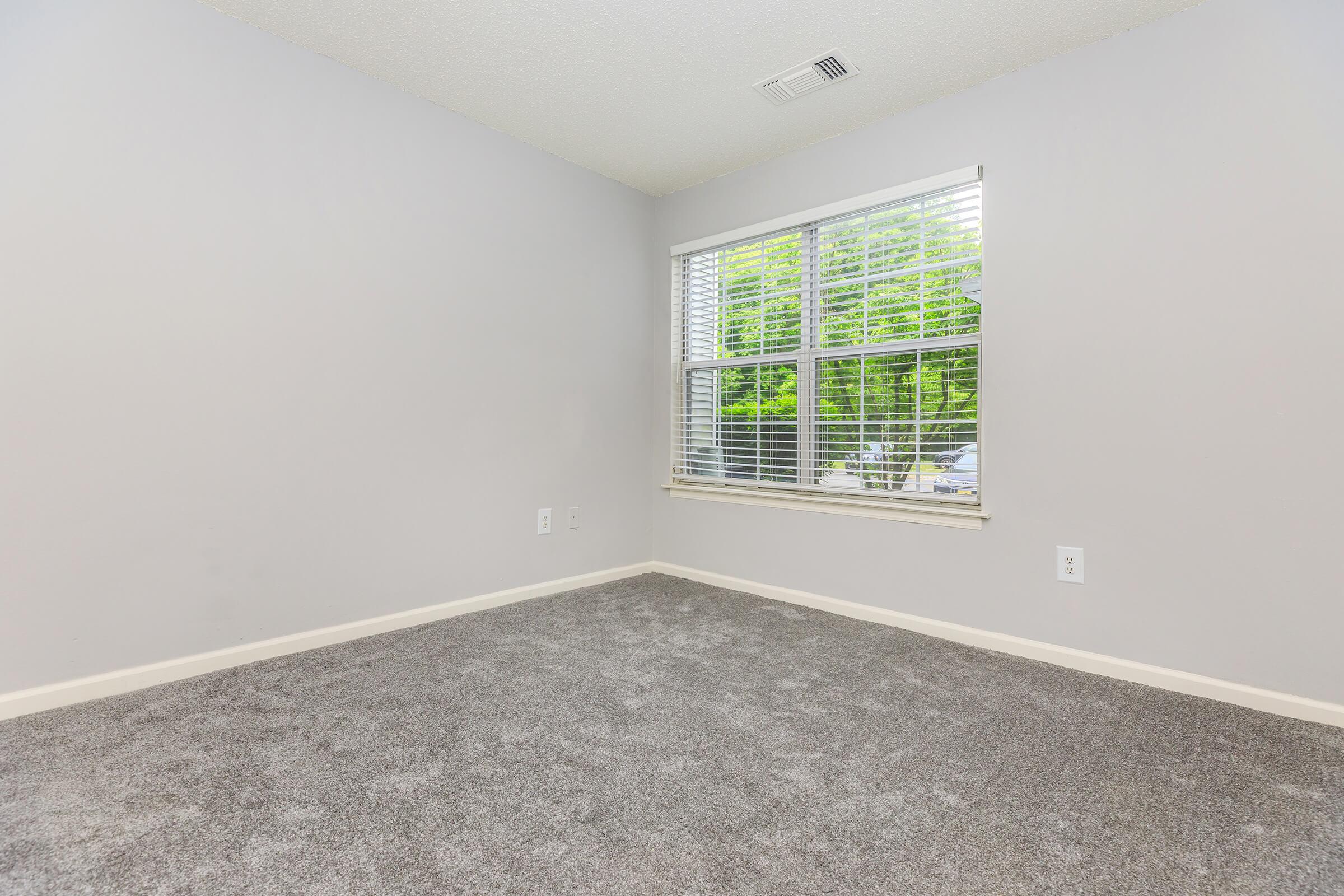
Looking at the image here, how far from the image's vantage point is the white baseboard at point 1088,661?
6.36 ft

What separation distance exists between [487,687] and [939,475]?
2.00 meters

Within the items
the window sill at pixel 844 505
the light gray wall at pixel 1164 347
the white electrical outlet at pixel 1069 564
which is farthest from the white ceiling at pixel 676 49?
the white electrical outlet at pixel 1069 564

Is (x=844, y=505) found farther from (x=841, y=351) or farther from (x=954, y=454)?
(x=841, y=351)

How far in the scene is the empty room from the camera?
139cm

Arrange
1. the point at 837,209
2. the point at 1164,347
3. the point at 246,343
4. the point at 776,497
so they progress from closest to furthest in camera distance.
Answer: the point at 1164,347, the point at 246,343, the point at 837,209, the point at 776,497

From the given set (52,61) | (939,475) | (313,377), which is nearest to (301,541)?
(313,377)

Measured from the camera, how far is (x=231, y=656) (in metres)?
2.25

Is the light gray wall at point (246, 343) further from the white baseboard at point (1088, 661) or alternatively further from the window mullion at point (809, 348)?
the white baseboard at point (1088, 661)

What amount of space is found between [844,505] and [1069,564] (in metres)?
0.94

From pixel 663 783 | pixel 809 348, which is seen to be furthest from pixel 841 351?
pixel 663 783

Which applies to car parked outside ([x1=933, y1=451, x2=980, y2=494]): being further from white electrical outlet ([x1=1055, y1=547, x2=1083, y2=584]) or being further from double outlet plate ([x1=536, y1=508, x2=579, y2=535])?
double outlet plate ([x1=536, y1=508, x2=579, y2=535])

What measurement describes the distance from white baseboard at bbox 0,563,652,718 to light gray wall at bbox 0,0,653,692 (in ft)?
0.15

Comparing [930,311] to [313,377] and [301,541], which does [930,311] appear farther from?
[301,541]

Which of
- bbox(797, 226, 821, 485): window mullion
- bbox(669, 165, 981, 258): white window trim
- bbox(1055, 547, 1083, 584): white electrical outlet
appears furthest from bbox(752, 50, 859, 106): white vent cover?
bbox(1055, 547, 1083, 584): white electrical outlet
